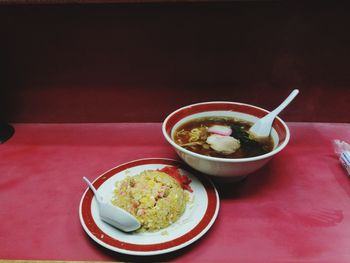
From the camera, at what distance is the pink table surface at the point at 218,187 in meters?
0.75

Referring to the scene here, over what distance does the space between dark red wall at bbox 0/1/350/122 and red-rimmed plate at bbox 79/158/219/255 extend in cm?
39

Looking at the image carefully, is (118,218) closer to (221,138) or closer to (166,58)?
(221,138)

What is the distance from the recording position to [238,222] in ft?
A: 2.71

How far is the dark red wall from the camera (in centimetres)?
103

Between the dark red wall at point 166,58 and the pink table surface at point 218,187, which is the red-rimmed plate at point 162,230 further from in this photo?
the dark red wall at point 166,58

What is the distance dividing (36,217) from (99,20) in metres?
0.65

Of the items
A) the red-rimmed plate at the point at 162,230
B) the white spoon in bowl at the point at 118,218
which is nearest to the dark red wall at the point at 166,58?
the red-rimmed plate at the point at 162,230

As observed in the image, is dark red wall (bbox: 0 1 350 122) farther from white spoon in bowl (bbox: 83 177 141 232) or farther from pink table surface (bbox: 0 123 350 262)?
white spoon in bowl (bbox: 83 177 141 232)

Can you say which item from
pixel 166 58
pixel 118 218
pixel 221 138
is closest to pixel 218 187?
pixel 221 138

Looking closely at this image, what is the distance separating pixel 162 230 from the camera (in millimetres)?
761

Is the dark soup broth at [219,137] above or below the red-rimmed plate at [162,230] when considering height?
above

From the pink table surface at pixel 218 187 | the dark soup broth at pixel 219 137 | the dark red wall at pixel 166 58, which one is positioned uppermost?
the dark red wall at pixel 166 58

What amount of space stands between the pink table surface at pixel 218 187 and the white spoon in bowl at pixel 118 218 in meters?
0.06

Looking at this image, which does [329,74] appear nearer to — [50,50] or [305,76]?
[305,76]
